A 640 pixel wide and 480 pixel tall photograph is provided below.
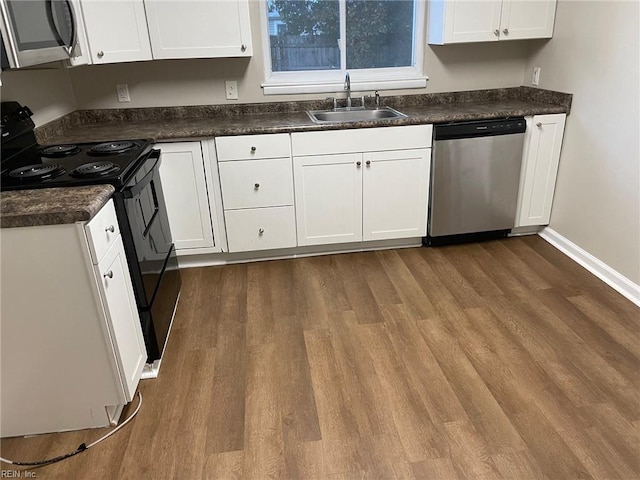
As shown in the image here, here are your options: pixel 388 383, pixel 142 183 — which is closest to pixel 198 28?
pixel 142 183

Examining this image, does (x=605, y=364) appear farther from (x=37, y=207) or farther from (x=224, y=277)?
(x=37, y=207)

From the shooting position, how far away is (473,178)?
310 cm

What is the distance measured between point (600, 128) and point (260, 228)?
82.7 inches

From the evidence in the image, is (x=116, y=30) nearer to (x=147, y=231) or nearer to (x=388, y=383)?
(x=147, y=231)

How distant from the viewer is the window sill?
324 centimetres

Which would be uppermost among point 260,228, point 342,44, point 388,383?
point 342,44

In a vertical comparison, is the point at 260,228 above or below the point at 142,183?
below

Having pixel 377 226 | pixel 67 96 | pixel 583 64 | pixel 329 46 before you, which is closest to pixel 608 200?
pixel 583 64

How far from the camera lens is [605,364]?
2.10 metres

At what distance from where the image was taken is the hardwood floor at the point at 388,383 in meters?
1.68

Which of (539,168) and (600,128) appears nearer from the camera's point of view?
(600,128)

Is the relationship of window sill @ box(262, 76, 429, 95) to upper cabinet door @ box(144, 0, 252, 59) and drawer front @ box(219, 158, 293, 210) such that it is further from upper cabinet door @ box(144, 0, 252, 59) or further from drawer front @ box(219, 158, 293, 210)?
drawer front @ box(219, 158, 293, 210)

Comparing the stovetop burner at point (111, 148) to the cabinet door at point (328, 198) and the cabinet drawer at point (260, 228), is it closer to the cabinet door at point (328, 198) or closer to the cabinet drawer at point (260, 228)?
the cabinet drawer at point (260, 228)

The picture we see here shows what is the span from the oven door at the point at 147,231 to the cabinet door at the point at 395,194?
126 centimetres
